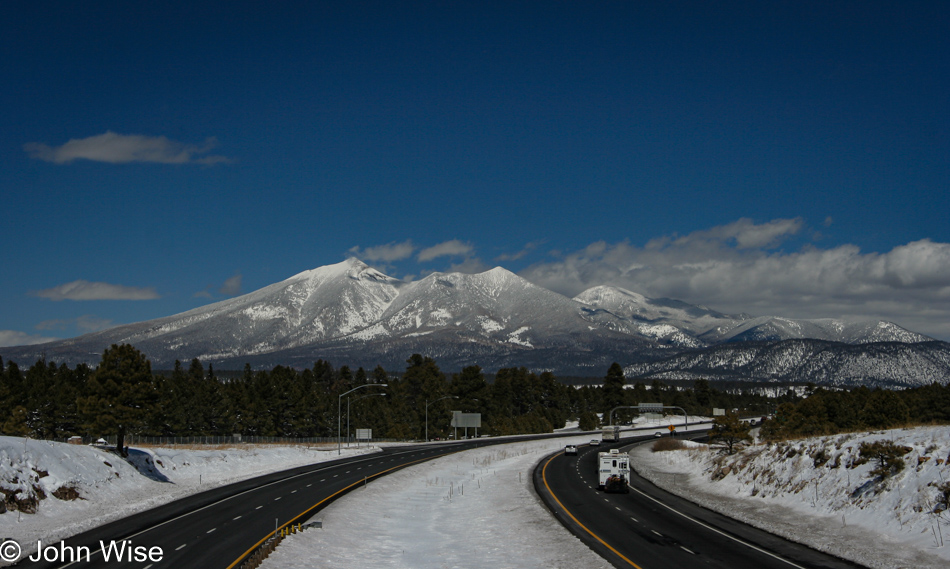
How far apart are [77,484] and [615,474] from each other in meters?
35.5

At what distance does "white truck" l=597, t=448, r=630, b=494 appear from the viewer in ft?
176

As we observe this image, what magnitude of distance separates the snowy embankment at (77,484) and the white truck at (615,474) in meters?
29.4

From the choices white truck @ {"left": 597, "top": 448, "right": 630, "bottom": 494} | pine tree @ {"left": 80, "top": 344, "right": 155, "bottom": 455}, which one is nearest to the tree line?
pine tree @ {"left": 80, "top": 344, "right": 155, "bottom": 455}

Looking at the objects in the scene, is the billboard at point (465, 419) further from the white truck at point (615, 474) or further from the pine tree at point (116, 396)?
the white truck at point (615, 474)

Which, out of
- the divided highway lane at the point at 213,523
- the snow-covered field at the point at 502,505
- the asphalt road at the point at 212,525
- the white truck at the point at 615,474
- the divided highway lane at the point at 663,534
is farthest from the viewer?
the white truck at the point at 615,474

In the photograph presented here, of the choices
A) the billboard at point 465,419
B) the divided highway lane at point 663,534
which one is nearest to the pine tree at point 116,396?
the divided highway lane at point 663,534

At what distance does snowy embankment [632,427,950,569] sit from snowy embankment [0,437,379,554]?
34.4 meters

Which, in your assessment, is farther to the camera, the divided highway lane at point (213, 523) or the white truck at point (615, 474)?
the white truck at point (615, 474)

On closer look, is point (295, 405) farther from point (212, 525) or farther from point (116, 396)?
point (212, 525)

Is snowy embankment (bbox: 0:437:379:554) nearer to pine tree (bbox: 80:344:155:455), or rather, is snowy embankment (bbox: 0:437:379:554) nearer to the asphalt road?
the asphalt road

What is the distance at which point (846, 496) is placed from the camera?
37531 mm

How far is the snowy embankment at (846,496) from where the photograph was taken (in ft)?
97.9

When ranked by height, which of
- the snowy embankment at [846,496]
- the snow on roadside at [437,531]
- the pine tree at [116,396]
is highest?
the pine tree at [116,396]

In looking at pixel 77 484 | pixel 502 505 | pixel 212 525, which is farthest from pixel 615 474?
pixel 77 484
